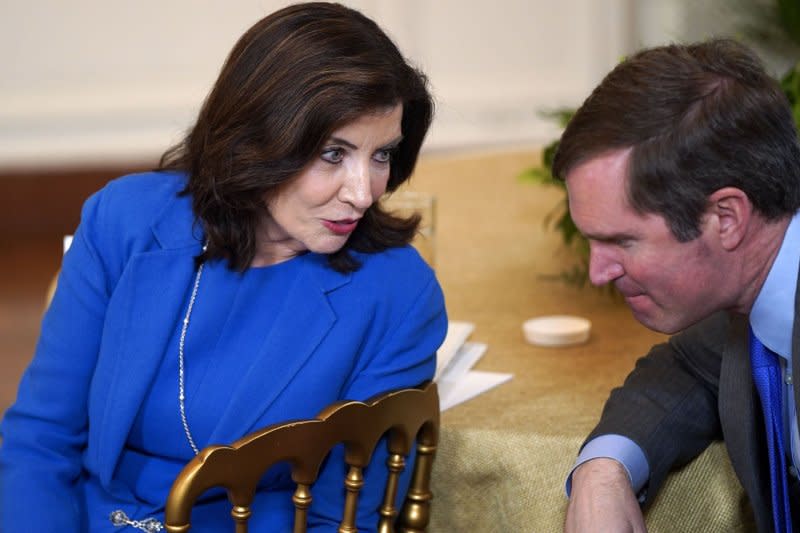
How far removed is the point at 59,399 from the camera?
1916 millimetres

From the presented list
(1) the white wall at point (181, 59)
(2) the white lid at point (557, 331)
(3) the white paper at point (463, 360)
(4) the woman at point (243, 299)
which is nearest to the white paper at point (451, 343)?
(3) the white paper at point (463, 360)

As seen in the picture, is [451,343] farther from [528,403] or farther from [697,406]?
[697,406]

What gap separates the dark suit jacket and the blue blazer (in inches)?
13.1

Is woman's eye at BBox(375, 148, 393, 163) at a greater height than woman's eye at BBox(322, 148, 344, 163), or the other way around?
woman's eye at BBox(322, 148, 344, 163)

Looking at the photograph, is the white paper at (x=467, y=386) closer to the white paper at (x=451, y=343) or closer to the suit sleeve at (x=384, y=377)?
the white paper at (x=451, y=343)

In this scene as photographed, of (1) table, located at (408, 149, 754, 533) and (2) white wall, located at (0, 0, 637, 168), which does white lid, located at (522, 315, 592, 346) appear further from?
(2) white wall, located at (0, 0, 637, 168)

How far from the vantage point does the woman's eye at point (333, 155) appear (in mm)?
1814

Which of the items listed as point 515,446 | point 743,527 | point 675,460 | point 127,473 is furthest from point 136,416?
point 743,527

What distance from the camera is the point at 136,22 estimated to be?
18.9 feet

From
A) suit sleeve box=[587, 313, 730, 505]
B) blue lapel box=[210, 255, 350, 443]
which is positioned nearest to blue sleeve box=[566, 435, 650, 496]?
suit sleeve box=[587, 313, 730, 505]

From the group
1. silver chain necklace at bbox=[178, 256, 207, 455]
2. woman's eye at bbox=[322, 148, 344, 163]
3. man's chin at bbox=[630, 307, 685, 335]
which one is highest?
woman's eye at bbox=[322, 148, 344, 163]

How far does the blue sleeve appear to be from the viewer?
1714 millimetres

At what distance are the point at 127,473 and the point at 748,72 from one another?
1.10 m

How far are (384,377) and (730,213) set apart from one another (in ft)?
2.02
